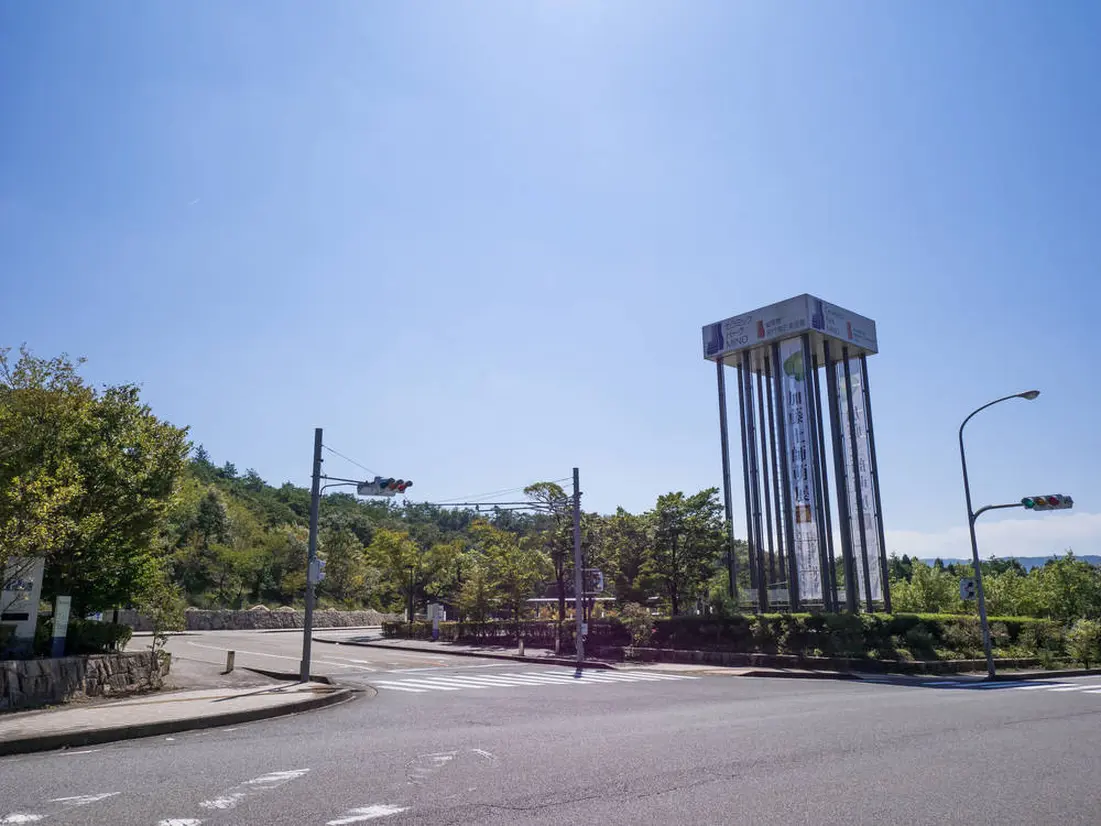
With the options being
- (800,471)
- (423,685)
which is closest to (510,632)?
(800,471)

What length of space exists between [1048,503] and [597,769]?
23.2 metres

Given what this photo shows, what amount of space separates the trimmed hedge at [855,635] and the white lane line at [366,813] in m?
23.9

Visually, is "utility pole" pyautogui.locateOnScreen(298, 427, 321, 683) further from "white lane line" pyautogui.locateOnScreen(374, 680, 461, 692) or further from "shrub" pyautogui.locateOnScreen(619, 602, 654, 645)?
"shrub" pyautogui.locateOnScreen(619, 602, 654, 645)

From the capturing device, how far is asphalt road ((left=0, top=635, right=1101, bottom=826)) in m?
6.34

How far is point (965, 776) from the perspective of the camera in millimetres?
7820

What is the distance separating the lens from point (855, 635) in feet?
90.1

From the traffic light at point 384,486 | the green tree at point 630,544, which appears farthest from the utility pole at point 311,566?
the green tree at point 630,544

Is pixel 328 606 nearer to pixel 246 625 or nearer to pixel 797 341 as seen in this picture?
pixel 246 625

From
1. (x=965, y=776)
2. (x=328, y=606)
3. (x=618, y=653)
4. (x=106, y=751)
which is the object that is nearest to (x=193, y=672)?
(x=106, y=751)

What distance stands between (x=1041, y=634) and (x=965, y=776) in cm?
2837

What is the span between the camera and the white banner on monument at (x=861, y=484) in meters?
42.4

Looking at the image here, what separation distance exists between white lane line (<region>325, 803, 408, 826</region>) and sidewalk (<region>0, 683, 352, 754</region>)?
Result: 6.41 metres

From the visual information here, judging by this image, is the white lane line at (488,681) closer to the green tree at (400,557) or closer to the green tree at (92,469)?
the green tree at (92,469)

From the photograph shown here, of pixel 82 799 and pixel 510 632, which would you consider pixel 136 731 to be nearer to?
pixel 82 799
